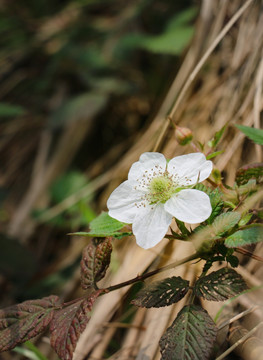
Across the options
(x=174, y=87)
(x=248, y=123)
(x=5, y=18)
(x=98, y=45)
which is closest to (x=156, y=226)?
(x=248, y=123)

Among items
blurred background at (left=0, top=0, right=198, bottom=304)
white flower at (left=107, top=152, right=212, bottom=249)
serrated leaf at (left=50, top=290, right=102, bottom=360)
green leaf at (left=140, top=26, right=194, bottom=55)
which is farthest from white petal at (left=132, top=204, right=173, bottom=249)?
green leaf at (left=140, top=26, right=194, bottom=55)

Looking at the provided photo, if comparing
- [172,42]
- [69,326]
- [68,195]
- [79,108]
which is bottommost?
[68,195]

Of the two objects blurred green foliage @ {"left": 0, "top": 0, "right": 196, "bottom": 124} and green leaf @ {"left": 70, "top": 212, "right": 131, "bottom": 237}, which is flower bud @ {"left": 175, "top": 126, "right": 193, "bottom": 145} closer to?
green leaf @ {"left": 70, "top": 212, "right": 131, "bottom": 237}

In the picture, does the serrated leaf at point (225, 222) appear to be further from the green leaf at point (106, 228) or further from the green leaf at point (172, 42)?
the green leaf at point (172, 42)

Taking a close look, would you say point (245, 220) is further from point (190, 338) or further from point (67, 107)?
point (67, 107)

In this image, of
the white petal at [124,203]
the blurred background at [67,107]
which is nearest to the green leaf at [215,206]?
the white petal at [124,203]

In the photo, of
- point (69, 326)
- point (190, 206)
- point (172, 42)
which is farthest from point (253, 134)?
point (172, 42)
